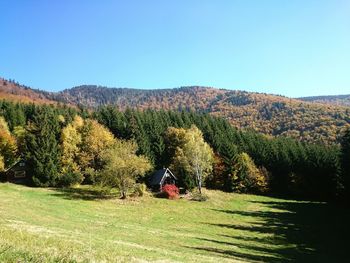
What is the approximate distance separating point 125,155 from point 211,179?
3065 centimetres

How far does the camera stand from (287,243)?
42.9 meters

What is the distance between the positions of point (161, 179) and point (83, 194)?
1859cm

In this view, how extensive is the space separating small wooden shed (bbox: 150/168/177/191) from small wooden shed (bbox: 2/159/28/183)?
2562 cm

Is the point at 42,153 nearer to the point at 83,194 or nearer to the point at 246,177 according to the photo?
the point at 83,194

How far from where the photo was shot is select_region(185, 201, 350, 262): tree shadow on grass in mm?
35156

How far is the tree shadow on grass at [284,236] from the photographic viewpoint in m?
35.2

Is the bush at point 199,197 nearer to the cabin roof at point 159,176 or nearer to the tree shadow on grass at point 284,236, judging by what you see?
the cabin roof at point 159,176

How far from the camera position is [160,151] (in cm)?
9256

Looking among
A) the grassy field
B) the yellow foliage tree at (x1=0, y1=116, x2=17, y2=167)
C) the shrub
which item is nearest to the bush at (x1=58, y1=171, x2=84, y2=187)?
the grassy field

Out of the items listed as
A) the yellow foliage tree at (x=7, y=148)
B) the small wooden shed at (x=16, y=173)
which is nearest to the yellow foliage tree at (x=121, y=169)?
the small wooden shed at (x=16, y=173)

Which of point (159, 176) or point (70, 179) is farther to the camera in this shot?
point (159, 176)

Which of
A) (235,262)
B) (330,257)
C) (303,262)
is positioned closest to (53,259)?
(235,262)

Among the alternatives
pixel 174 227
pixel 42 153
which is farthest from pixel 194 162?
pixel 174 227

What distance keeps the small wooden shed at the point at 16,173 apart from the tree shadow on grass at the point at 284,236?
3959cm
